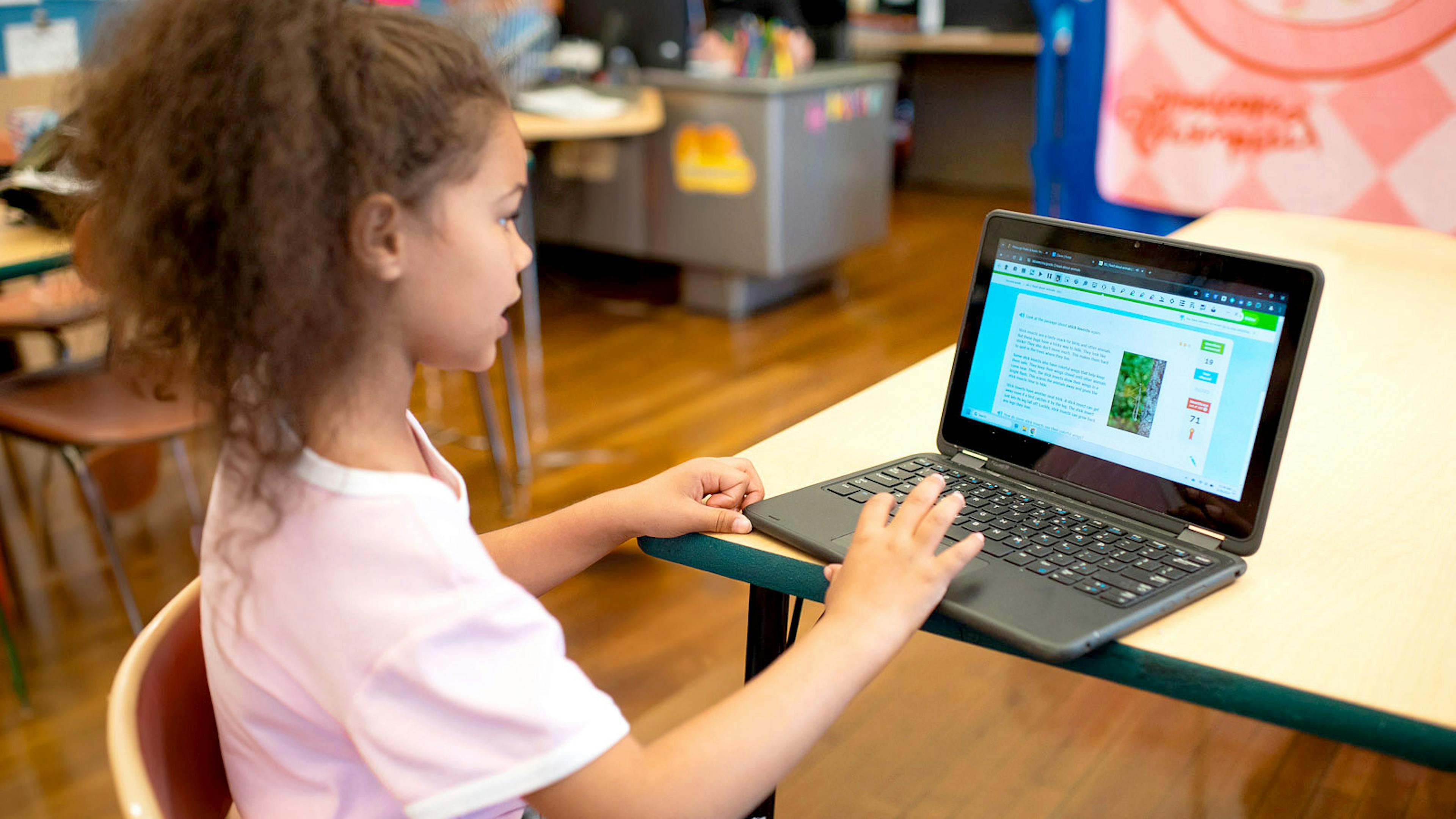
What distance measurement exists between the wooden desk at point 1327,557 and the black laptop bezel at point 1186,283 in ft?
Result: 0.15

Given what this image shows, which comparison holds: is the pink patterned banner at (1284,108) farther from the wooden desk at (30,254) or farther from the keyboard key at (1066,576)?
the wooden desk at (30,254)

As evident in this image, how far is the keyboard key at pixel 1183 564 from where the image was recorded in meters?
0.72

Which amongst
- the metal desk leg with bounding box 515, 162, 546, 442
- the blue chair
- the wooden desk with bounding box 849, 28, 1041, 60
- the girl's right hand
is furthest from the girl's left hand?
the wooden desk with bounding box 849, 28, 1041, 60

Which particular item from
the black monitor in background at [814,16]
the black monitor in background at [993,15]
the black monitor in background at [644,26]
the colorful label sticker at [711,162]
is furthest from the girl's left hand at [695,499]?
the black monitor in background at [993,15]

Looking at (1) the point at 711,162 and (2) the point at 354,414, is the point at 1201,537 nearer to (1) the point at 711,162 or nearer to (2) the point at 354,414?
(2) the point at 354,414

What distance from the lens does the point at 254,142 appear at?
21.2 inches

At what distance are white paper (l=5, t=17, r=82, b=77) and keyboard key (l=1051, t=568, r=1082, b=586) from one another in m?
2.66

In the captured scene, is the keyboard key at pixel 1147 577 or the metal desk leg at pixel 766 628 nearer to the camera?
the keyboard key at pixel 1147 577

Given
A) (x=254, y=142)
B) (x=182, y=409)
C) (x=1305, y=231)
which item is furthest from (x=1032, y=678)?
(x=254, y=142)

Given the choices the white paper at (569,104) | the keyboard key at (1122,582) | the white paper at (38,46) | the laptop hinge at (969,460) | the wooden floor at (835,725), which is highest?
the white paper at (38,46)

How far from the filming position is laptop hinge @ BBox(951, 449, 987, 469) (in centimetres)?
90

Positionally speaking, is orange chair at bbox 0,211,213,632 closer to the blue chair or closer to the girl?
the girl

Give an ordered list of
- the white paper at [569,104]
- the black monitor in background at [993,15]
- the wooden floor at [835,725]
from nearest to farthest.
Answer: the wooden floor at [835,725] → the white paper at [569,104] → the black monitor in background at [993,15]

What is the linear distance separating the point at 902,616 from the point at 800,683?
0.07 meters
